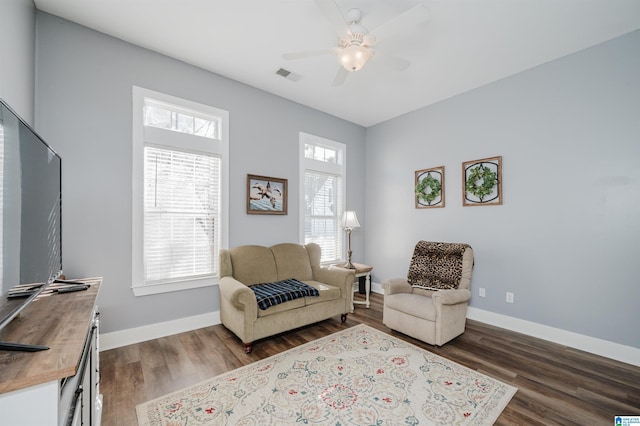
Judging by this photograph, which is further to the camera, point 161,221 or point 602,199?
point 161,221

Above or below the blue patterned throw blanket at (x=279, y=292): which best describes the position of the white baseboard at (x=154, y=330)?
below

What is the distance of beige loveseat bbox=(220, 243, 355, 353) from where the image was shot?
2609mm

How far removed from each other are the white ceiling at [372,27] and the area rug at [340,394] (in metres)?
3.05

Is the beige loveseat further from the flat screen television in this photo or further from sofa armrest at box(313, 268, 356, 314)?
the flat screen television

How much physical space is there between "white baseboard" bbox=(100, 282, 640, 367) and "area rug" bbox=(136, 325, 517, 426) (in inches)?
43.0

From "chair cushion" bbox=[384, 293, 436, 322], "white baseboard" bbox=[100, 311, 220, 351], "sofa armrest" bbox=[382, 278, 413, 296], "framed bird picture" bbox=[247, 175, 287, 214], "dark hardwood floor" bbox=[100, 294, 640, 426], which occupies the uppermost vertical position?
"framed bird picture" bbox=[247, 175, 287, 214]

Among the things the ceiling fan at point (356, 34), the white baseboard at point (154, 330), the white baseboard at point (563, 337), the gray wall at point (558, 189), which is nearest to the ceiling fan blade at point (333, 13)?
the ceiling fan at point (356, 34)

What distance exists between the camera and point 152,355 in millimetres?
2531

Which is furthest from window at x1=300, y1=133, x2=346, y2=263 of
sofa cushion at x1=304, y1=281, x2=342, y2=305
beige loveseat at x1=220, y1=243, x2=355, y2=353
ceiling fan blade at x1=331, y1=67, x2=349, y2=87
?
ceiling fan blade at x1=331, y1=67, x2=349, y2=87

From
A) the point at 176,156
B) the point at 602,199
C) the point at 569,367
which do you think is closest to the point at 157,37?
the point at 176,156

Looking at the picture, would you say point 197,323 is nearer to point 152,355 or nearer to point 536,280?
point 152,355

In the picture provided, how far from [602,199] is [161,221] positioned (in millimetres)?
4537

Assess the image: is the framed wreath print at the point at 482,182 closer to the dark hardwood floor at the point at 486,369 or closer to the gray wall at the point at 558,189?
the gray wall at the point at 558,189

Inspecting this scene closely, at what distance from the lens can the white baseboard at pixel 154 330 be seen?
2.63 metres
